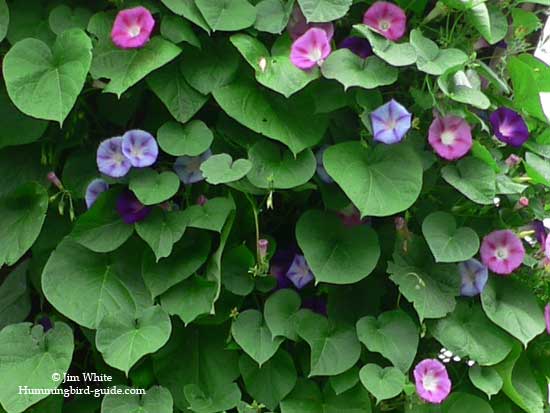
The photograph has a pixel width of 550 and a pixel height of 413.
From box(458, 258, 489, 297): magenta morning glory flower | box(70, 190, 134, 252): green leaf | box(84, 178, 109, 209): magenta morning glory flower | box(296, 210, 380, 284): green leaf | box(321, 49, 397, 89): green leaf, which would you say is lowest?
box(458, 258, 489, 297): magenta morning glory flower

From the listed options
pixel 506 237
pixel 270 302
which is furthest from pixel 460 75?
pixel 270 302

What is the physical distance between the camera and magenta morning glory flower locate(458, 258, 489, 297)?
1259 mm

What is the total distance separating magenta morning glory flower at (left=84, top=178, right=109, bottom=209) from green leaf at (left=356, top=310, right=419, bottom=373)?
493mm

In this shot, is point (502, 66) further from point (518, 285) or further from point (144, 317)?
point (144, 317)

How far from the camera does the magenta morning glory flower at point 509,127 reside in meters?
1.31

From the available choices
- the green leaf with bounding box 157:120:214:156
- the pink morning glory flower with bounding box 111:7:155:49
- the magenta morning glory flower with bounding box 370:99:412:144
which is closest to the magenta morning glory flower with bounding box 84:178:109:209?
the green leaf with bounding box 157:120:214:156

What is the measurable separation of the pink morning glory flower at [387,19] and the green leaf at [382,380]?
564mm

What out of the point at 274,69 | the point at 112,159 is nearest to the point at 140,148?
the point at 112,159

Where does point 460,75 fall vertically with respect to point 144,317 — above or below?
above

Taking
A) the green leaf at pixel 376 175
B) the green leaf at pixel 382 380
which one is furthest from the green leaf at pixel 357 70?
the green leaf at pixel 382 380

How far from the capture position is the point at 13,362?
1162 millimetres

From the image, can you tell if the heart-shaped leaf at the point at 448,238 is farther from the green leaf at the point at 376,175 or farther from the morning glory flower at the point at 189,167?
the morning glory flower at the point at 189,167

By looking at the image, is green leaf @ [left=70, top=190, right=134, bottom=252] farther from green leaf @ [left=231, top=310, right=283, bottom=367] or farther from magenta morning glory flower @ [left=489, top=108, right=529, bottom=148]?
magenta morning glory flower @ [left=489, top=108, right=529, bottom=148]

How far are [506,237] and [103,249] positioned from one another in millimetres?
703
